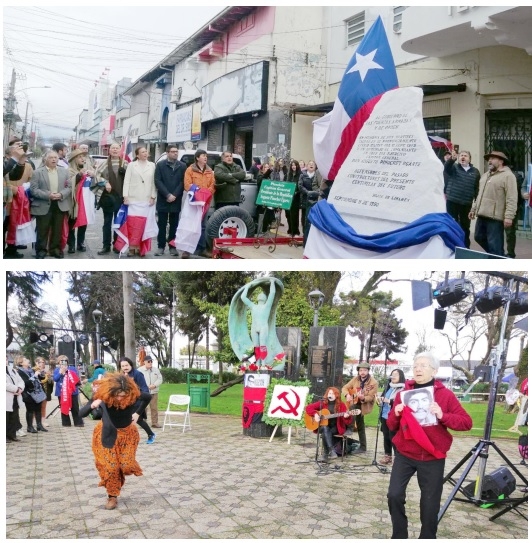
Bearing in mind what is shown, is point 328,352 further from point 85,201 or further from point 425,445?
point 85,201

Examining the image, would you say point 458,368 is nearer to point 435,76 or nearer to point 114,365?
point 114,365

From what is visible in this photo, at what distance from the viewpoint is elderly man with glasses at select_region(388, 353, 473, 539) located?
3.60 meters

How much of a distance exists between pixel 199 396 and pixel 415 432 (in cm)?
172

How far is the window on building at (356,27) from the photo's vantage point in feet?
23.6

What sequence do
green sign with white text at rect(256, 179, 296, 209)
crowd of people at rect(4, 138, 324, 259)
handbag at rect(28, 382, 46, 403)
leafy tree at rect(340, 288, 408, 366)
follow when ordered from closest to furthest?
leafy tree at rect(340, 288, 408, 366), handbag at rect(28, 382, 46, 403), crowd of people at rect(4, 138, 324, 259), green sign with white text at rect(256, 179, 296, 209)

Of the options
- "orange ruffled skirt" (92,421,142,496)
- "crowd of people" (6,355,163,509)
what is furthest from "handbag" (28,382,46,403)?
"orange ruffled skirt" (92,421,142,496)

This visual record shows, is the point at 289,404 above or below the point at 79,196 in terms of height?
below

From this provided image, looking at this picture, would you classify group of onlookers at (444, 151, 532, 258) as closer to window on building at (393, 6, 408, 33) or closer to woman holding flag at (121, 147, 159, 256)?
window on building at (393, 6, 408, 33)

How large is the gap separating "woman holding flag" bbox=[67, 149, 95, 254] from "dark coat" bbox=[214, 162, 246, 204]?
1.17m

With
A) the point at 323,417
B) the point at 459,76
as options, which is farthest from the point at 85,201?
the point at 459,76

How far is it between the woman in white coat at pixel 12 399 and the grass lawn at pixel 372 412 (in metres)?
0.85

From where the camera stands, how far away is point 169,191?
6.62 metres

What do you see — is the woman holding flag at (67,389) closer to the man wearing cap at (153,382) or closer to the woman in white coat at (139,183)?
the man wearing cap at (153,382)

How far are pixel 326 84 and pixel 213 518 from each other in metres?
5.95
